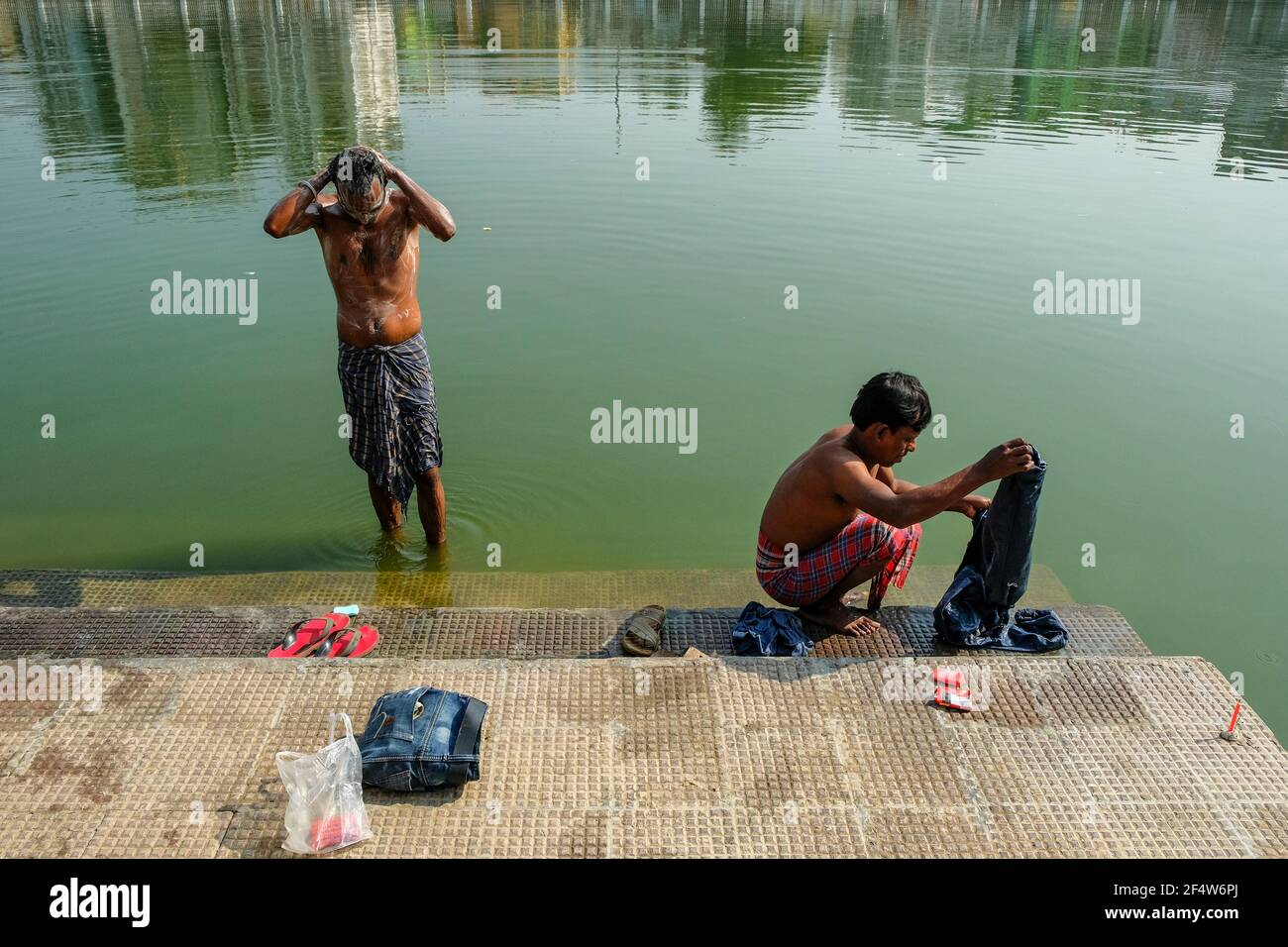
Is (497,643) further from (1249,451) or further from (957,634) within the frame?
(1249,451)

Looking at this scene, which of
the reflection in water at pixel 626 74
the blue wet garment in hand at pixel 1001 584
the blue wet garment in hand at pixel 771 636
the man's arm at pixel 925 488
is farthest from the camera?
the reflection in water at pixel 626 74

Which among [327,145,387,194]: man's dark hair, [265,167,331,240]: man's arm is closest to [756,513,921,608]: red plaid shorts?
[327,145,387,194]: man's dark hair

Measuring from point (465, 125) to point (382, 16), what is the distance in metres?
17.5

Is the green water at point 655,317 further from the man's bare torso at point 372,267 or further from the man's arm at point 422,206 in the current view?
the man's arm at point 422,206

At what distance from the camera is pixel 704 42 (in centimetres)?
2556

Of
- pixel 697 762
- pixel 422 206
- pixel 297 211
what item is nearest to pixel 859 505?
pixel 697 762

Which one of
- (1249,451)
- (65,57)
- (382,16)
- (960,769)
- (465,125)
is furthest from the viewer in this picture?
(382,16)

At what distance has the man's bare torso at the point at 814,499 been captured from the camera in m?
3.97

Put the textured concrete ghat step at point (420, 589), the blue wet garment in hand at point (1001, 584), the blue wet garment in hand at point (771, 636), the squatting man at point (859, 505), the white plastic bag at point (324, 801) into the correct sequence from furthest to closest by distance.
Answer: the textured concrete ghat step at point (420, 589), the blue wet garment in hand at point (771, 636), the blue wet garment in hand at point (1001, 584), the squatting man at point (859, 505), the white plastic bag at point (324, 801)

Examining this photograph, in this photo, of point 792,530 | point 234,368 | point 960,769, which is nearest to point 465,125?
point 234,368

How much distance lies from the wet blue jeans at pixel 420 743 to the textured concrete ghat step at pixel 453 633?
2.89 feet

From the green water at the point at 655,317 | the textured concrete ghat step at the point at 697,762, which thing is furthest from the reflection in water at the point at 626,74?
the textured concrete ghat step at the point at 697,762

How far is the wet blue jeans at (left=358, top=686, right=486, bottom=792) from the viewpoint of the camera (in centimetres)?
296

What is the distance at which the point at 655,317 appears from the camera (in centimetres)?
854
